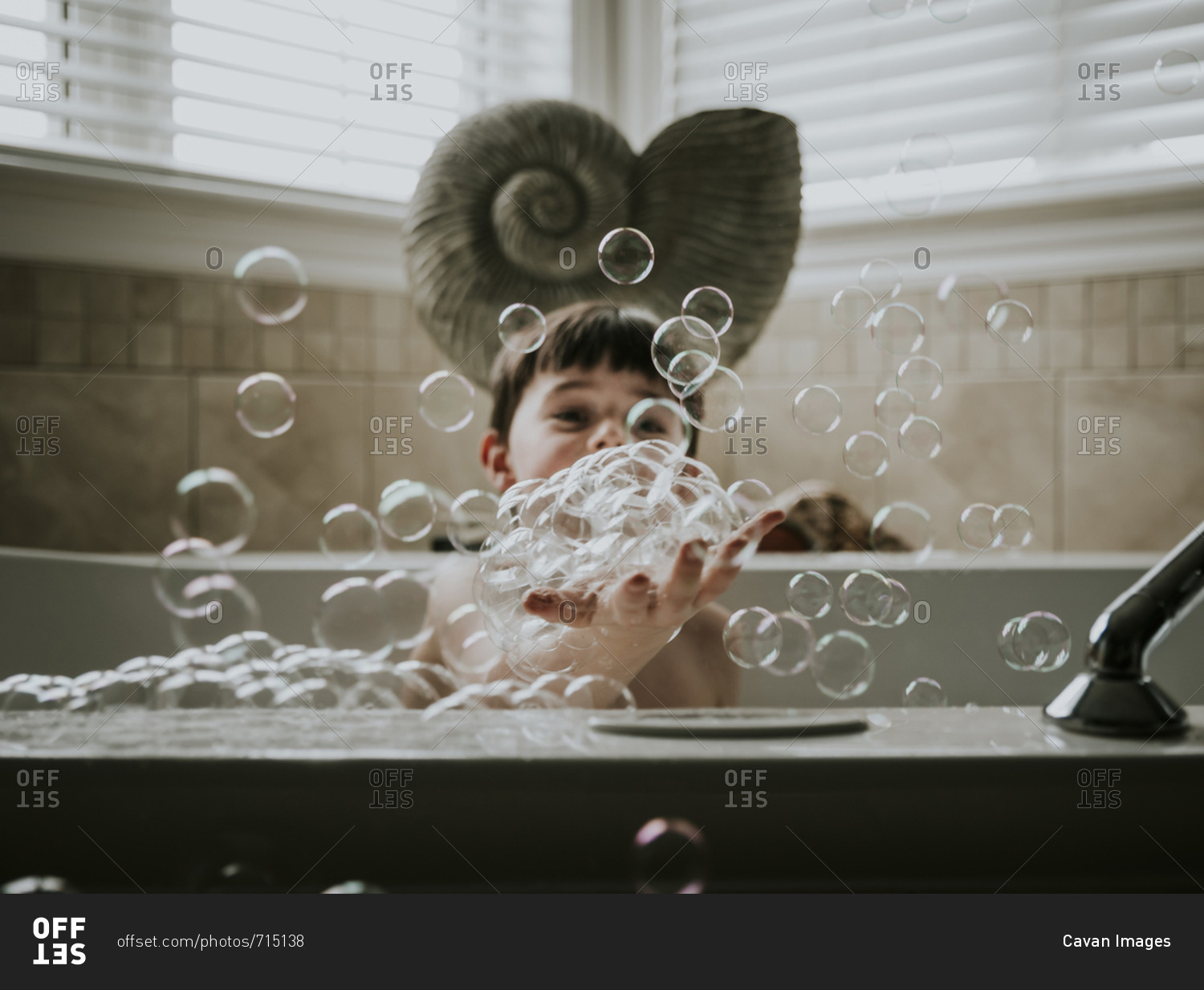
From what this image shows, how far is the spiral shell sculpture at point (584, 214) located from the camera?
1611mm

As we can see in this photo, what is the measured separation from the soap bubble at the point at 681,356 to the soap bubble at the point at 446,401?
0.25 metres

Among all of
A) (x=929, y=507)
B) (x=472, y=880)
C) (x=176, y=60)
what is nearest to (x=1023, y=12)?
(x=929, y=507)

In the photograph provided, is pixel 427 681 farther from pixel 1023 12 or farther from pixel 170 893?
pixel 1023 12

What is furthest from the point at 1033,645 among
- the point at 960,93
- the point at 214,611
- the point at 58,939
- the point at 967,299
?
the point at 960,93

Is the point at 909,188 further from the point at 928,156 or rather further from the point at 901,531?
the point at 901,531

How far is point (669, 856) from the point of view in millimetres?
Result: 531

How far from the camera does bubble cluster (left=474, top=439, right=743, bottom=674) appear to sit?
84 cm

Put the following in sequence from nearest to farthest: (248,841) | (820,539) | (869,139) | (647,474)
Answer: (248,841)
(647,474)
(820,539)
(869,139)

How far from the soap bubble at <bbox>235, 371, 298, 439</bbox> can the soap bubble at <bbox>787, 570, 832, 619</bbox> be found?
603mm

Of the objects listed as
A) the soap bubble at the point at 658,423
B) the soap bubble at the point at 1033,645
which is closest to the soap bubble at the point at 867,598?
the soap bubble at the point at 1033,645

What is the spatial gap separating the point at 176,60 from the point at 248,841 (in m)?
1.60

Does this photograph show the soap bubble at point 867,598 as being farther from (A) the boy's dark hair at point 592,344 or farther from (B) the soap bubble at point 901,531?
(B) the soap bubble at point 901,531

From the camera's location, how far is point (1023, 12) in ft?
6.12

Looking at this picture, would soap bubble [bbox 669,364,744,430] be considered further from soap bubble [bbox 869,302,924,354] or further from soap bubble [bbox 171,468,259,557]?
soap bubble [bbox 171,468,259,557]
